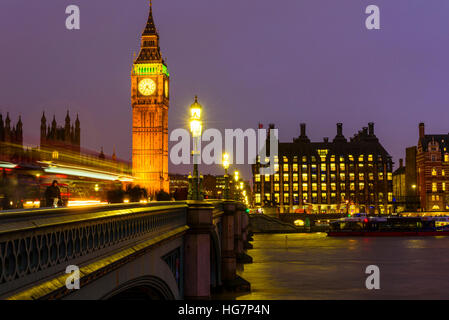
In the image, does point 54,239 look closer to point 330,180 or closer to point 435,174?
point 435,174

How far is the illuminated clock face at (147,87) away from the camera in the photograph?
157375 mm

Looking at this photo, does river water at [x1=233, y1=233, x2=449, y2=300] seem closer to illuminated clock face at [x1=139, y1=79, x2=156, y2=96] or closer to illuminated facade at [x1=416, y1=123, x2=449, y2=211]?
illuminated facade at [x1=416, y1=123, x2=449, y2=211]

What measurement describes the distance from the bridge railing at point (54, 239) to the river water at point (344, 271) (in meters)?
29.1

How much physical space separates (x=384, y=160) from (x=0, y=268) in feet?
574

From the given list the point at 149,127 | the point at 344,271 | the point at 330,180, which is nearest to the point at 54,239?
the point at 344,271

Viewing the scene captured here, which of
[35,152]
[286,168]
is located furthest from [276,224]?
[35,152]

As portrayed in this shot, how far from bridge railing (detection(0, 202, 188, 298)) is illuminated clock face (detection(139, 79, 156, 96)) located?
149 metres

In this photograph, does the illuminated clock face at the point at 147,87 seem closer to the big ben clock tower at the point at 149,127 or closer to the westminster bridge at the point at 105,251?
the big ben clock tower at the point at 149,127

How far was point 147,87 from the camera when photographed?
158000 millimetres

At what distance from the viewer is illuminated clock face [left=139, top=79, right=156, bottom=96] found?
157 m

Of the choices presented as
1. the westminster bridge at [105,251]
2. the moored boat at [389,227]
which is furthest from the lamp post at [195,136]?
the moored boat at [389,227]

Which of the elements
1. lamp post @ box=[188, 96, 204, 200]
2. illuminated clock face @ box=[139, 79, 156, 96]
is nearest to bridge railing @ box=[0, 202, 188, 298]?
lamp post @ box=[188, 96, 204, 200]

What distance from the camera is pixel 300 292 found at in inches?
1775
